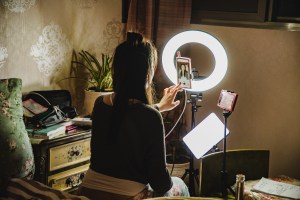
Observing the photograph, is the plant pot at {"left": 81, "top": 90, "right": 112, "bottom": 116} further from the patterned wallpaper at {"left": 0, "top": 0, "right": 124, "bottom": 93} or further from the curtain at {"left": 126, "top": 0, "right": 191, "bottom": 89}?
the curtain at {"left": 126, "top": 0, "right": 191, "bottom": 89}

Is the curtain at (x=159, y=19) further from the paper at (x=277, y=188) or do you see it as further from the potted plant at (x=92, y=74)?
the paper at (x=277, y=188)

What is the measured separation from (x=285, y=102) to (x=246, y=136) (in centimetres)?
43

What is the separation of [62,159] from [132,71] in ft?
3.33

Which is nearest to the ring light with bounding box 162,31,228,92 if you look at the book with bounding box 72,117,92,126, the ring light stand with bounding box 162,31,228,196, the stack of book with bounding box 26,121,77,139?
the ring light stand with bounding box 162,31,228,196

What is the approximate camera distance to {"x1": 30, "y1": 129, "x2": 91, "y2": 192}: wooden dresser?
2.73 m

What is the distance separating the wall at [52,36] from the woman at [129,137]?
120 centimetres

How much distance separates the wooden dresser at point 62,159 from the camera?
2.73 m

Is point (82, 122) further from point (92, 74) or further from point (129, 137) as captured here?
point (129, 137)

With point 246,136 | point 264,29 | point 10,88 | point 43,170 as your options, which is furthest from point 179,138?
point 10,88

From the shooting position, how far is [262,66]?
3430mm

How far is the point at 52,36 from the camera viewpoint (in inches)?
134

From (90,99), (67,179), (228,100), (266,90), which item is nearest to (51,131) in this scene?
(67,179)

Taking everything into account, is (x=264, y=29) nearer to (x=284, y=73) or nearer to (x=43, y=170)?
(x=284, y=73)

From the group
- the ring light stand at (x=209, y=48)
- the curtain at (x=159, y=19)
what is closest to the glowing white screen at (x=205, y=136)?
the ring light stand at (x=209, y=48)
